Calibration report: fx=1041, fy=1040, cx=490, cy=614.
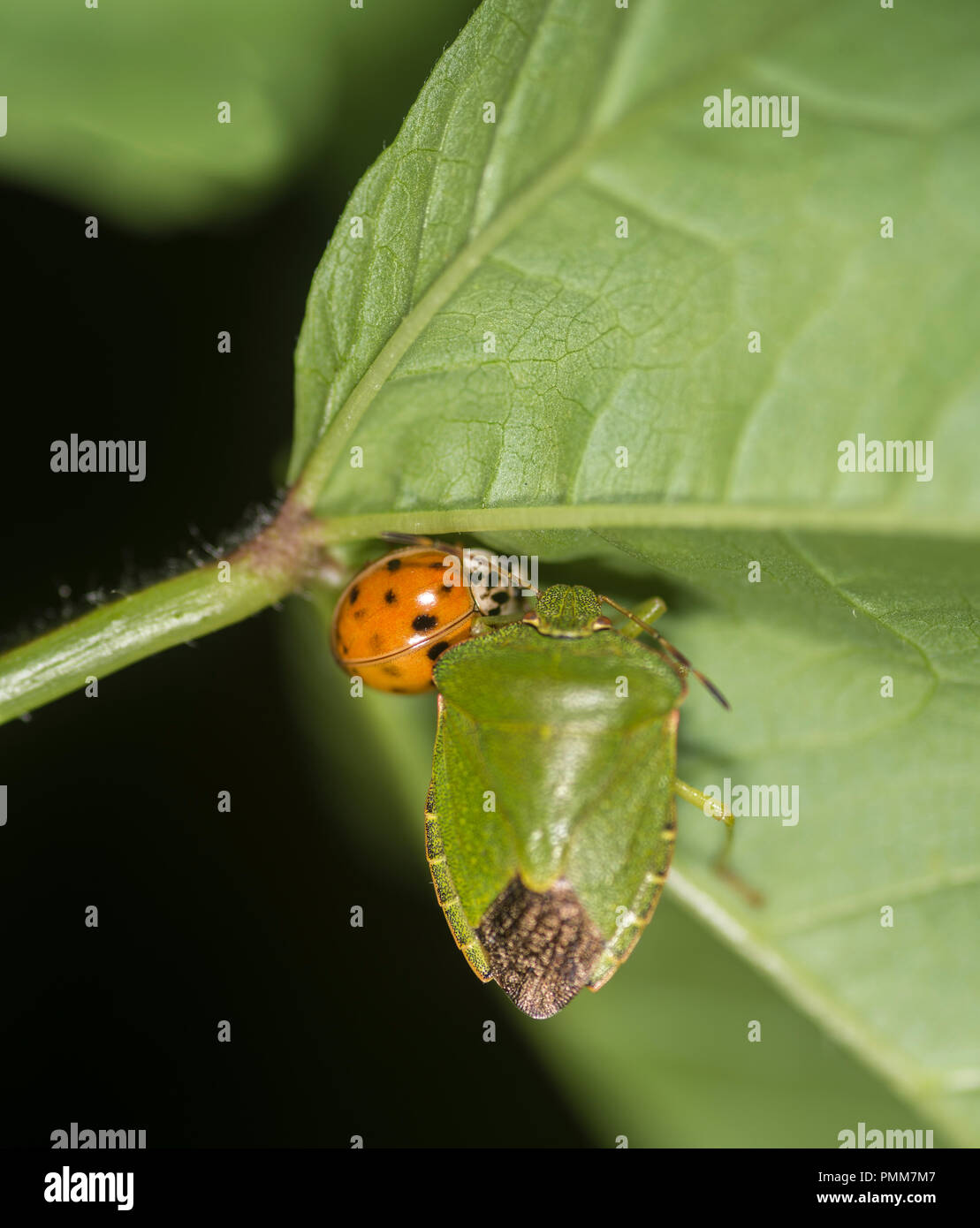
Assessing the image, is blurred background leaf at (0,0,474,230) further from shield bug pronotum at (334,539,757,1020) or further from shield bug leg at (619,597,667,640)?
shield bug leg at (619,597,667,640)

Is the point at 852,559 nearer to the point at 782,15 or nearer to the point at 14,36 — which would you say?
the point at 782,15

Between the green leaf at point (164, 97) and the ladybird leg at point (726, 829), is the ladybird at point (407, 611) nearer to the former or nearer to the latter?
the ladybird leg at point (726, 829)

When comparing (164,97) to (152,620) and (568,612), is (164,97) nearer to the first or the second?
(152,620)

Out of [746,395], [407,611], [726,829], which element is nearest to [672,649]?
[726,829]

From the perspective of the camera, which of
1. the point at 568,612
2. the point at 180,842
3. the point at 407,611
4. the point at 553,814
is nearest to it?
the point at 553,814

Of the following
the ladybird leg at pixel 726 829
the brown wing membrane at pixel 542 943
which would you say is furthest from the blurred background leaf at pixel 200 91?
the brown wing membrane at pixel 542 943

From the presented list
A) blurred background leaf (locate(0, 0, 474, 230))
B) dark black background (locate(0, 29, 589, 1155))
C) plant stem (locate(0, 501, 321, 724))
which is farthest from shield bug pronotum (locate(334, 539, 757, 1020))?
blurred background leaf (locate(0, 0, 474, 230))

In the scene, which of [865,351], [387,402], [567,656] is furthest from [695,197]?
[567,656]
